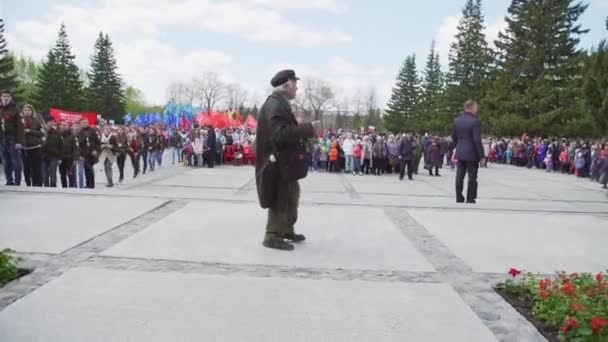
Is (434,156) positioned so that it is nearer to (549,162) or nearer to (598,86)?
(598,86)

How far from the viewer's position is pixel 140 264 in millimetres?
4508

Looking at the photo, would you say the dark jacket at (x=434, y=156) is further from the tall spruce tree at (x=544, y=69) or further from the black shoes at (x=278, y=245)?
the tall spruce tree at (x=544, y=69)

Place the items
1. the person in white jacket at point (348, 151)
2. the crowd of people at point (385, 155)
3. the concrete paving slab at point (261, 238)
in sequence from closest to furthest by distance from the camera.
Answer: the concrete paving slab at point (261, 238)
the crowd of people at point (385, 155)
the person in white jacket at point (348, 151)

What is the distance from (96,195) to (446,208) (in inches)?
231

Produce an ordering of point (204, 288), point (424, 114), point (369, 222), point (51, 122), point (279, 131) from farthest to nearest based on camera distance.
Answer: point (424, 114) < point (51, 122) < point (369, 222) < point (279, 131) < point (204, 288)

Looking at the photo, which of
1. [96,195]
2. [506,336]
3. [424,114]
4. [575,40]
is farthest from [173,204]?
[424,114]

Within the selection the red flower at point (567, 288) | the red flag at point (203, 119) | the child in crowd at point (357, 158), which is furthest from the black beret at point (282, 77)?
the red flag at point (203, 119)

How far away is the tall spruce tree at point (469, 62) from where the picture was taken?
183 feet

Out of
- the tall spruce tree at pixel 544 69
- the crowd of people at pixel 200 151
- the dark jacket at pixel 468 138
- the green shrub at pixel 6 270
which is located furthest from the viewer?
the tall spruce tree at pixel 544 69

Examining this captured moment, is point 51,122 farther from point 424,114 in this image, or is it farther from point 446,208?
point 424,114

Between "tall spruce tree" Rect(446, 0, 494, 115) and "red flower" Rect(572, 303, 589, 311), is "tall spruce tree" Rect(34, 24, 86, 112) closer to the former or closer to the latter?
"tall spruce tree" Rect(446, 0, 494, 115)

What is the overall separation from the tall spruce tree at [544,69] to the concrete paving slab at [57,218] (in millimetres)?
42812

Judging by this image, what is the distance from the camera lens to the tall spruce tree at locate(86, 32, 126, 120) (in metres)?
67.1

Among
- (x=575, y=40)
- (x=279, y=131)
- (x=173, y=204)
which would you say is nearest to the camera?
(x=279, y=131)
